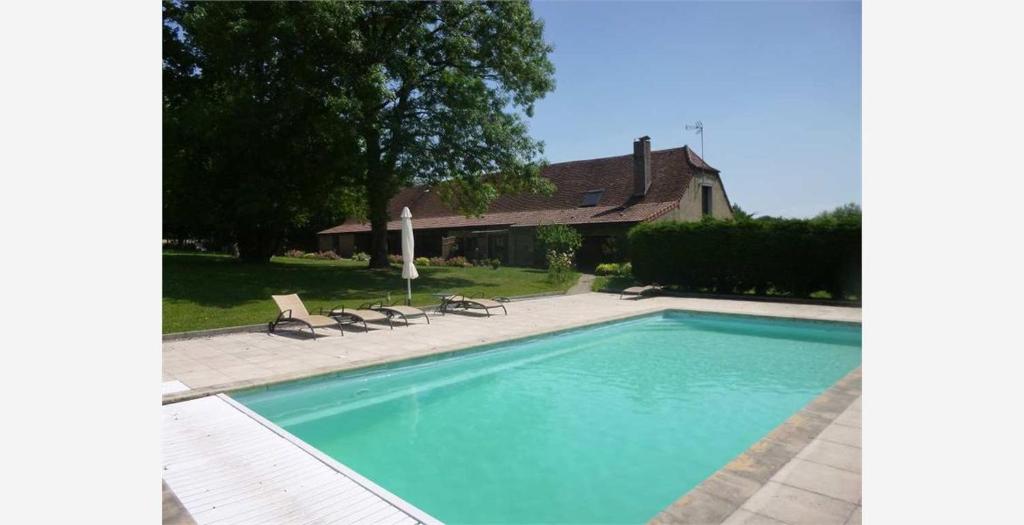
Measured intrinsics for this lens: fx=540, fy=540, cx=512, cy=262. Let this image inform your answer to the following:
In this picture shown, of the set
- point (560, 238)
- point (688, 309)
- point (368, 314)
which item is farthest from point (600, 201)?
point (368, 314)

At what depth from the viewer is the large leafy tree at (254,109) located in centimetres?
1847

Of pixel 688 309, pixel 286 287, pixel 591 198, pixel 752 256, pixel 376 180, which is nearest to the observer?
pixel 688 309

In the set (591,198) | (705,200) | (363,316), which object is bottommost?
(363,316)

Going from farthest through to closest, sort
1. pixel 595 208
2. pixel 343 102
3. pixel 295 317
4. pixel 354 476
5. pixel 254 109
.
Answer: pixel 595 208 < pixel 254 109 < pixel 343 102 < pixel 295 317 < pixel 354 476

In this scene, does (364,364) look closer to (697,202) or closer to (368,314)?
(368,314)

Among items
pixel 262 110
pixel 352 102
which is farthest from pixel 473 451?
pixel 262 110

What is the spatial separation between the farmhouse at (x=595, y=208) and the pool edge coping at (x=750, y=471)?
21583 mm

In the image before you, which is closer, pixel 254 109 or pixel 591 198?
pixel 254 109

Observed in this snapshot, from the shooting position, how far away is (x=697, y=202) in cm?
3034

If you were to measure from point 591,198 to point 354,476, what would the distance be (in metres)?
29.4

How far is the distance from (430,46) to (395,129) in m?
4.24

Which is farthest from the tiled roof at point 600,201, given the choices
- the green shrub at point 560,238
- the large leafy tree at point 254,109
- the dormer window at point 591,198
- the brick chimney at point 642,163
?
the large leafy tree at point 254,109

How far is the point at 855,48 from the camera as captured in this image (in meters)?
3.38

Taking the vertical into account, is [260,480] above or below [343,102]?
below
